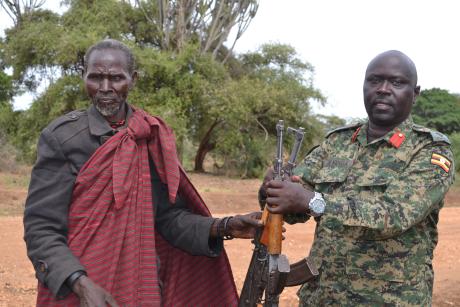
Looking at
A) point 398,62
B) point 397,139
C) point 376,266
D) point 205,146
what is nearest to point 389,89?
point 398,62

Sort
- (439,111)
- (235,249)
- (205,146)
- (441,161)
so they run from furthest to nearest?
(439,111), (205,146), (235,249), (441,161)

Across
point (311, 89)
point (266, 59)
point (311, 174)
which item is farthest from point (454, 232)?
point (266, 59)

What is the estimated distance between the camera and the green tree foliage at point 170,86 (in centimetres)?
1862

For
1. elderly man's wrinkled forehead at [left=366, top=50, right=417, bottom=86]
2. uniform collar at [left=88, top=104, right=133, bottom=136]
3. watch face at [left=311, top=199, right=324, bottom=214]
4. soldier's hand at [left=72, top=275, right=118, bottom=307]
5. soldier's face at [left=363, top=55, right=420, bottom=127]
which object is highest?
elderly man's wrinkled forehead at [left=366, top=50, right=417, bottom=86]

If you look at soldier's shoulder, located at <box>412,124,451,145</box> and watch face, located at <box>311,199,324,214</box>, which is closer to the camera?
watch face, located at <box>311,199,324,214</box>

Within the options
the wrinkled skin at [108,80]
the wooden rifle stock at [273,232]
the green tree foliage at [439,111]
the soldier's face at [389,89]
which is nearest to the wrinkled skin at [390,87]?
the soldier's face at [389,89]

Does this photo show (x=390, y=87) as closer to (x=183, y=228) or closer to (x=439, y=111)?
(x=183, y=228)

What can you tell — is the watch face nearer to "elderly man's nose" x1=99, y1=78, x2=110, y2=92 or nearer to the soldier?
the soldier

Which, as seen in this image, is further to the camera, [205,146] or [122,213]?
[205,146]

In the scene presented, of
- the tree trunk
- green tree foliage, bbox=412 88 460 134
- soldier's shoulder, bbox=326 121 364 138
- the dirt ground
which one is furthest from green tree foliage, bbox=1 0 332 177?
soldier's shoulder, bbox=326 121 364 138

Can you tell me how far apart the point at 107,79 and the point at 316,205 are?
3.47 feet

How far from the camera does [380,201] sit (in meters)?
2.45

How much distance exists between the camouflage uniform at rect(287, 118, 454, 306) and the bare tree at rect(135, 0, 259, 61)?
63.2ft

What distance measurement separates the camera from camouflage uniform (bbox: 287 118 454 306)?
7.94 ft
